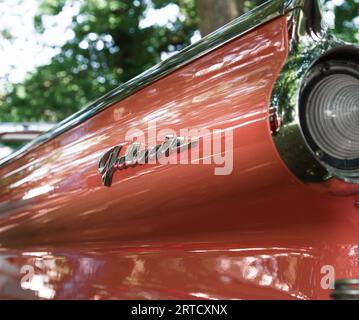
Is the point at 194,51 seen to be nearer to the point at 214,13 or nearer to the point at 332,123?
the point at 332,123

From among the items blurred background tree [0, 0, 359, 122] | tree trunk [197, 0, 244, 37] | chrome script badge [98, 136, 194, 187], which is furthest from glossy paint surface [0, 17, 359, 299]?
blurred background tree [0, 0, 359, 122]

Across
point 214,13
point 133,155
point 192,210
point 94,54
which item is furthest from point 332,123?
point 94,54

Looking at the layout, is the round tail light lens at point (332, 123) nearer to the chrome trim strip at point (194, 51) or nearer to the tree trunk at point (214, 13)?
the chrome trim strip at point (194, 51)

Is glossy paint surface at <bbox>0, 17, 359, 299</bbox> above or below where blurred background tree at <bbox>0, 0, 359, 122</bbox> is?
below

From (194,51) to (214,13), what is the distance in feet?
13.2

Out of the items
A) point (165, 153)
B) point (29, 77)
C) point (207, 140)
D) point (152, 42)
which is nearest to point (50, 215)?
point (165, 153)

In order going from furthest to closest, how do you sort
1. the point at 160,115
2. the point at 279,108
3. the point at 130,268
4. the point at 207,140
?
the point at 130,268, the point at 160,115, the point at 207,140, the point at 279,108

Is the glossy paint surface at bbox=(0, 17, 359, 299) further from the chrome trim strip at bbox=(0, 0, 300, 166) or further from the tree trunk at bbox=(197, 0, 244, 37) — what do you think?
the tree trunk at bbox=(197, 0, 244, 37)

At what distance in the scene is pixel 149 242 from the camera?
172 cm

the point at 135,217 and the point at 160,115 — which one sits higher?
the point at 160,115

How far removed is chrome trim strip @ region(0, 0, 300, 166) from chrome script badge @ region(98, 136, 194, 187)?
0.21 meters

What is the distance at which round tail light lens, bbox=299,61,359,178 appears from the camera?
136 centimetres
